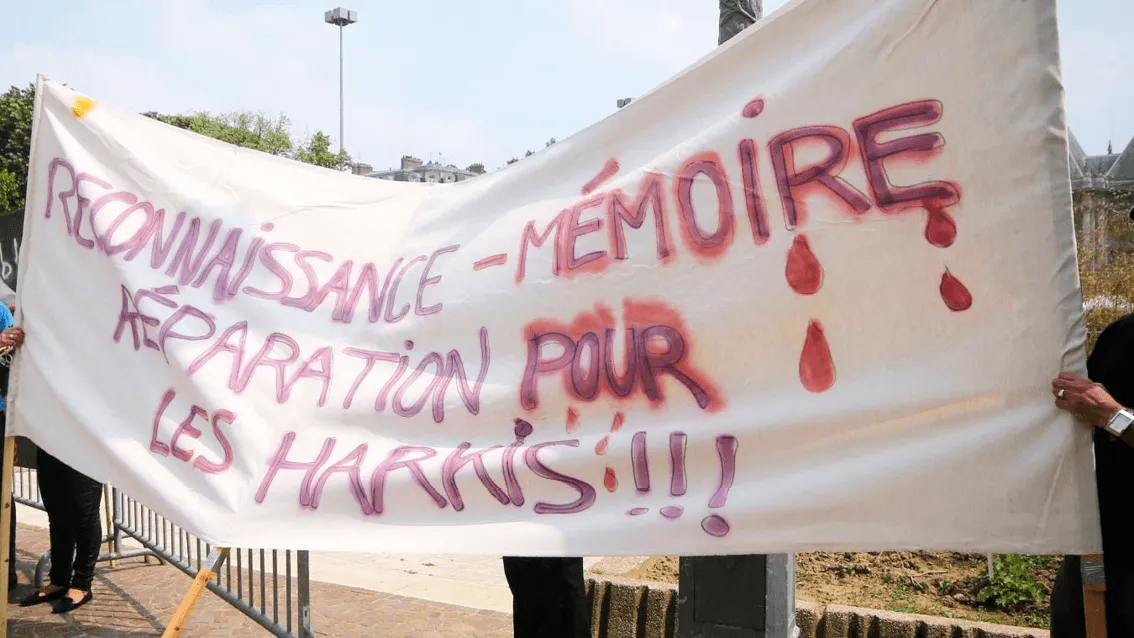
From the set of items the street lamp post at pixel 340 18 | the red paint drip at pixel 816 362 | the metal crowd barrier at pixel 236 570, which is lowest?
the metal crowd barrier at pixel 236 570

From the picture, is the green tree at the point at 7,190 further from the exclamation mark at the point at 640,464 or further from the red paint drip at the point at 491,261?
the exclamation mark at the point at 640,464

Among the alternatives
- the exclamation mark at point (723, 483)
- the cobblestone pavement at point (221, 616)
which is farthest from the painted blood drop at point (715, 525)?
the cobblestone pavement at point (221, 616)

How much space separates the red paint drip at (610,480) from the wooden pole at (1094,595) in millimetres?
1080

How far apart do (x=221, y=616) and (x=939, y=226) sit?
427 cm

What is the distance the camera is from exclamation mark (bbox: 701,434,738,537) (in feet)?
6.88

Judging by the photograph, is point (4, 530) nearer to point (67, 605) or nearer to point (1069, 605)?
point (67, 605)

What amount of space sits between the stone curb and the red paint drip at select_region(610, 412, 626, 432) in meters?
1.35

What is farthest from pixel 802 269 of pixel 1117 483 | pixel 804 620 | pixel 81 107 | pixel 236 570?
pixel 236 570

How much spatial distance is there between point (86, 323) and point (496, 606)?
2.60 m

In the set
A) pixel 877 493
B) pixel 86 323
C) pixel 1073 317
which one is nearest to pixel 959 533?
pixel 877 493

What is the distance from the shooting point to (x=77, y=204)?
11.3 ft

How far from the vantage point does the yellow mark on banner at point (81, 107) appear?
11.5 ft

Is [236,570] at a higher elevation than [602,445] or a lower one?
lower

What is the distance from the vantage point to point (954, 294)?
195 centimetres
